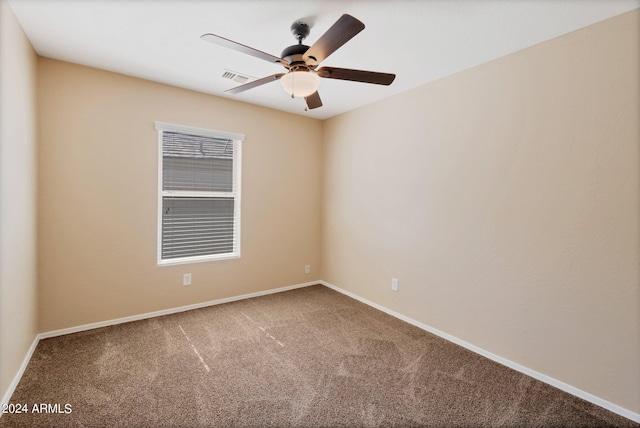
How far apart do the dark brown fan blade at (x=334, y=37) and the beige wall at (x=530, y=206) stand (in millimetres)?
1572

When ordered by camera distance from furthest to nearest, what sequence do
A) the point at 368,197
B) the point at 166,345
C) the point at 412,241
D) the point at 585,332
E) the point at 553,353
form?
the point at 368,197 < the point at 412,241 < the point at 166,345 < the point at 553,353 < the point at 585,332

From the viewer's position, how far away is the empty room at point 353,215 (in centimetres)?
188

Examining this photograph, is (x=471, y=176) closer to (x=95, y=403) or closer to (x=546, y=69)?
(x=546, y=69)

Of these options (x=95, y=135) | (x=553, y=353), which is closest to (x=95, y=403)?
(x=95, y=135)

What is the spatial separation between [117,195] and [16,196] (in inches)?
35.8

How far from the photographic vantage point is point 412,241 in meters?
3.19

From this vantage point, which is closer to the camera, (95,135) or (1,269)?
(1,269)

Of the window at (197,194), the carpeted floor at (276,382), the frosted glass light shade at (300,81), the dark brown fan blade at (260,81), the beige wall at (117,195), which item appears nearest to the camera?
the carpeted floor at (276,382)

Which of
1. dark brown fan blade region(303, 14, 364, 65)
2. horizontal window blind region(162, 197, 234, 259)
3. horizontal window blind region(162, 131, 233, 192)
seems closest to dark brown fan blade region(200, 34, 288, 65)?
dark brown fan blade region(303, 14, 364, 65)

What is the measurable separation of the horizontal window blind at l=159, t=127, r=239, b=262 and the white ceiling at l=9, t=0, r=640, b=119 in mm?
839

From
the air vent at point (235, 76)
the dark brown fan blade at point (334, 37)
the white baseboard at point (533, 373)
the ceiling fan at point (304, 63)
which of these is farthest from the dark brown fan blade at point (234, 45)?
the white baseboard at point (533, 373)

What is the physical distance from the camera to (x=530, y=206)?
2.29 meters

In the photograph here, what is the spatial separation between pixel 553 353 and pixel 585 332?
27 cm

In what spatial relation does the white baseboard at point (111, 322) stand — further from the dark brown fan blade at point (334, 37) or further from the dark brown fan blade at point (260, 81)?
the dark brown fan blade at point (334, 37)
